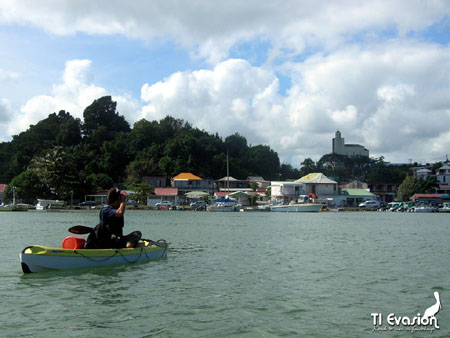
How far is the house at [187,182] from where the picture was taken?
312ft

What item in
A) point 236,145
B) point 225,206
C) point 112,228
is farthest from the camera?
point 236,145

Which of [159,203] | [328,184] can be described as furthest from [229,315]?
[328,184]

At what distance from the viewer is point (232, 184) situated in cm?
10406

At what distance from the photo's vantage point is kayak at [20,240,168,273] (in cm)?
1366

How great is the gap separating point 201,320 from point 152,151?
9342cm

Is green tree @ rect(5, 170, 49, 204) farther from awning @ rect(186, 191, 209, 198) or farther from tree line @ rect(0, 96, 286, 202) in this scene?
awning @ rect(186, 191, 209, 198)

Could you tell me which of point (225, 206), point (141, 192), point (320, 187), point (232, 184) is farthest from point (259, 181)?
point (141, 192)

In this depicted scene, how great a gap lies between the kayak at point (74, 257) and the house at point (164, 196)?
2708 inches

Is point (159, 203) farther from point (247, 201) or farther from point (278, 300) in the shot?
point (278, 300)

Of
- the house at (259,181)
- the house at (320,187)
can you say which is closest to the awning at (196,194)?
the house at (259,181)

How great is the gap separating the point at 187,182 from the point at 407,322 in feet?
284

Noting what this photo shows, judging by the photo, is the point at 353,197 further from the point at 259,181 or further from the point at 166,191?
the point at 166,191

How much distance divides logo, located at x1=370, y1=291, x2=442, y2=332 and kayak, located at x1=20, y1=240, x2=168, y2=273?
8768 millimetres

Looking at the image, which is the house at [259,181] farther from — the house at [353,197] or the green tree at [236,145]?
the house at [353,197]
